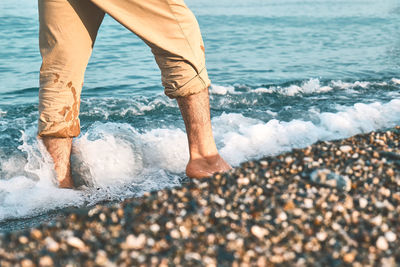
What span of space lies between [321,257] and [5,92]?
21.4 ft

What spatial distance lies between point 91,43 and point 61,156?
88 centimetres

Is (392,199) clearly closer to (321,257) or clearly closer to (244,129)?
(321,257)

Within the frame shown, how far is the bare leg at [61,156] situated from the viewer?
3342 mm

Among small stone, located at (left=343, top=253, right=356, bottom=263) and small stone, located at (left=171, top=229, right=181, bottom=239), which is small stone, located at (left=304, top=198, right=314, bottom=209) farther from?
small stone, located at (left=171, top=229, right=181, bottom=239)

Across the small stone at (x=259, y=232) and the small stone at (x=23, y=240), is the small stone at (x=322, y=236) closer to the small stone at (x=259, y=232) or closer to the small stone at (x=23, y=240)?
the small stone at (x=259, y=232)

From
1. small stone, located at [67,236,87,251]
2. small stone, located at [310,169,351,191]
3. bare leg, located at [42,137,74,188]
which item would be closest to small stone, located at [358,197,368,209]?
small stone, located at [310,169,351,191]

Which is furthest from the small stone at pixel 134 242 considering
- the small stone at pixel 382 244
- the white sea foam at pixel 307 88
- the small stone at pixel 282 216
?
the white sea foam at pixel 307 88

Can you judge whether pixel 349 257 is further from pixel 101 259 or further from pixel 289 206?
pixel 101 259

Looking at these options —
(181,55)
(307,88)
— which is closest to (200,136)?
(181,55)

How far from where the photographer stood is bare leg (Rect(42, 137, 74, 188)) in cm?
334

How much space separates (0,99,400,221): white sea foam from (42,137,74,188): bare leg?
0.20 ft

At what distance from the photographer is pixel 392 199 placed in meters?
2.27

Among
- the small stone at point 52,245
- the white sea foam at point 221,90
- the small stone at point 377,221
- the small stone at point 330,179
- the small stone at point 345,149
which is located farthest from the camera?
the white sea foam at point 221,90

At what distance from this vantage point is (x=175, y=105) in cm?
618
